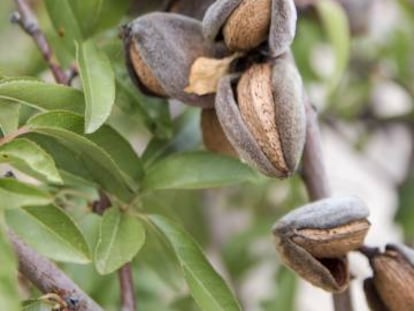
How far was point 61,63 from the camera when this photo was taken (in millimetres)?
885

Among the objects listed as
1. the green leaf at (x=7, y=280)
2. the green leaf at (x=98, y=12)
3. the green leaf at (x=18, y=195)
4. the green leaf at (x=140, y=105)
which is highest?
the green leaf at (x=98, y=12)

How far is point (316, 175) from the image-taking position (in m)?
0.77

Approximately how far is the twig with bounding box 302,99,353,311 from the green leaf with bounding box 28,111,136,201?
0.46 feet

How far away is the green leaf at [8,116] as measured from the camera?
64 centimetres

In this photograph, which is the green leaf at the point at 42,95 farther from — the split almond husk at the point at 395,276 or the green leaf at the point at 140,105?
the split almond husk at the point at 395,276

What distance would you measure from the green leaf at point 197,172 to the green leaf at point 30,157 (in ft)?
0.64

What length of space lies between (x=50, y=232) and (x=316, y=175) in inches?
9.7

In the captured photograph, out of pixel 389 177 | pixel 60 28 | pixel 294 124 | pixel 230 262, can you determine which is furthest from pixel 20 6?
pixel 389 177

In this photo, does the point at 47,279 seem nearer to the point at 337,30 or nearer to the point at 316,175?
the point at 316,175

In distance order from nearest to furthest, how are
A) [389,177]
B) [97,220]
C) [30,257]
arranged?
[30,257]
[97,220]
[389,177]

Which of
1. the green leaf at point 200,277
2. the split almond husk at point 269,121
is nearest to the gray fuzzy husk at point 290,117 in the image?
the split almond husk at point 269,121

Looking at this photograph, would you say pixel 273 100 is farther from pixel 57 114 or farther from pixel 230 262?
pixel 230 262

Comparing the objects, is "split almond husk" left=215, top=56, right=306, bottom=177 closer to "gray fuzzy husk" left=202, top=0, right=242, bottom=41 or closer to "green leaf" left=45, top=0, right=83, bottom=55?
"gray fuzzy husk" left=202, top=0, right=242, bottom=41

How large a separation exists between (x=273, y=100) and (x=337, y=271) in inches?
5.6
